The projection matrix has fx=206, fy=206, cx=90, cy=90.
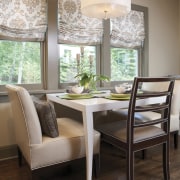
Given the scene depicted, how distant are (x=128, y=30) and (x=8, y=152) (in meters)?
2.42

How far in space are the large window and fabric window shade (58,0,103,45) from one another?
0.39 meters

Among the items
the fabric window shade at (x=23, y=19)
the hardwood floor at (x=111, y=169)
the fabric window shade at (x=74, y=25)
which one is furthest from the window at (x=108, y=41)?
the hardwood floor at (x=111, y=169)

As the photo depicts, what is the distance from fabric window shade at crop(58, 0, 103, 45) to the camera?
8.75 ft

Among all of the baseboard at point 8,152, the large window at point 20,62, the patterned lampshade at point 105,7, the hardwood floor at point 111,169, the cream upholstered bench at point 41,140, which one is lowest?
the hardwood floor at point 111,169

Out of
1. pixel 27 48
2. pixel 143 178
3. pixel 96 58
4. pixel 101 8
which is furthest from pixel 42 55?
pixel 143 178

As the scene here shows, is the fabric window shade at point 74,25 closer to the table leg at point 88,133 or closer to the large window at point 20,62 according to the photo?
the large window at point 20,62

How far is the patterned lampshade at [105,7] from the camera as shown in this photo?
1.86m

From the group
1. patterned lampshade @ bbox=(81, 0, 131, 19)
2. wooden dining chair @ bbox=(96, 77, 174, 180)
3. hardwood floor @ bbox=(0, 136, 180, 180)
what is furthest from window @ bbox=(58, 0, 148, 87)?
wooden dining chair @ bbox=(96, 77, 174, 180)

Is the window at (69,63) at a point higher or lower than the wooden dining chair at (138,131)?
higher

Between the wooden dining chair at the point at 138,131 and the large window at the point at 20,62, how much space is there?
3.93 ft

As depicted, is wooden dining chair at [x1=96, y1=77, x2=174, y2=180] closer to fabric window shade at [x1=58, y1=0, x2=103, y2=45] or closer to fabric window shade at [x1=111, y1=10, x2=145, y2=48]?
fabric window shade at [x1=58, y1=0, x2=103, y2=45]

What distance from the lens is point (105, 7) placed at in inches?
75.9

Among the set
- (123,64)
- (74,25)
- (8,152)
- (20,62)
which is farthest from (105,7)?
(8,152)

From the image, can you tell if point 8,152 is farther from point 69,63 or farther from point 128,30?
point 128,30
